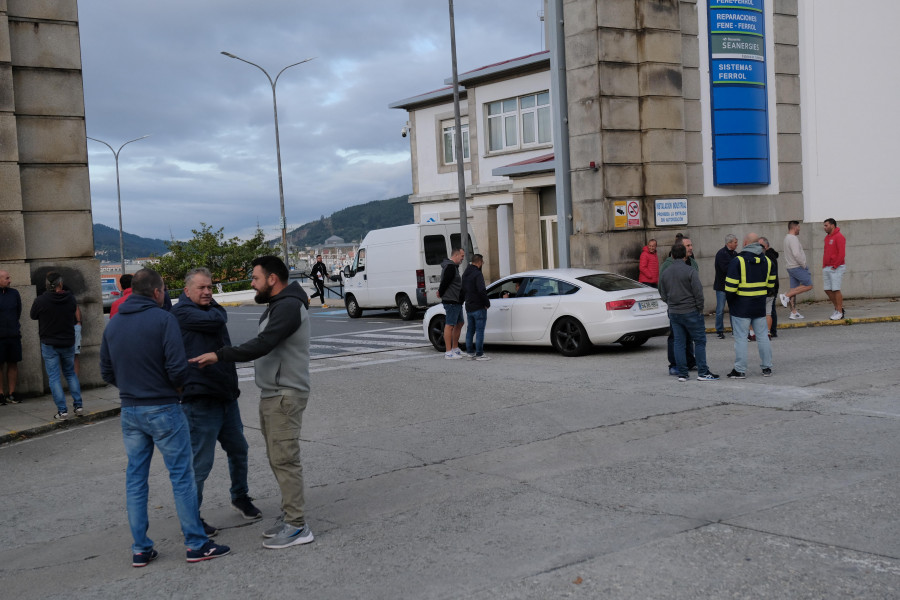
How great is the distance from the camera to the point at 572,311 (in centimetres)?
1468

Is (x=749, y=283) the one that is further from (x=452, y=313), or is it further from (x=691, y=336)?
(x=452, y=313)

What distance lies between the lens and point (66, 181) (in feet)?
43.2

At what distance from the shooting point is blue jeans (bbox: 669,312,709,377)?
11578 mm

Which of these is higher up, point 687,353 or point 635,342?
point 687,353

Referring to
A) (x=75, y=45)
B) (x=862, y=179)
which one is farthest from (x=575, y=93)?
(x=75, y=45)

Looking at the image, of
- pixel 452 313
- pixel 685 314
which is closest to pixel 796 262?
pixel 685 314

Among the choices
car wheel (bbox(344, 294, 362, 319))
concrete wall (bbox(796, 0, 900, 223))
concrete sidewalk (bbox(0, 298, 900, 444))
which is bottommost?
concrete sidewalk (bbox(0, 298, 900, 444))

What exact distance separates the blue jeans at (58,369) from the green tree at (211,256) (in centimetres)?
4284

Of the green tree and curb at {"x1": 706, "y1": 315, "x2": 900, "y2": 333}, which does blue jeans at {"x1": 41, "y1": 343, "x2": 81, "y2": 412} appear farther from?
the green tree

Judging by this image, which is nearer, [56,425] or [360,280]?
[56,425]

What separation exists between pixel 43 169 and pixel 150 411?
28.9ft

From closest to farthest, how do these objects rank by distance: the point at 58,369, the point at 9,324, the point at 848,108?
the point at 58,369, the point at 9,324, the point at 848,108

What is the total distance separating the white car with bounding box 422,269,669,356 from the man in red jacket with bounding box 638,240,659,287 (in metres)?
2.75

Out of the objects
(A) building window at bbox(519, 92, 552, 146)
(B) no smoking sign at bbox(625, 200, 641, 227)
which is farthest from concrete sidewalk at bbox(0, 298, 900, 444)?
(A) building window at bbox(519, 92, 552, 146)
